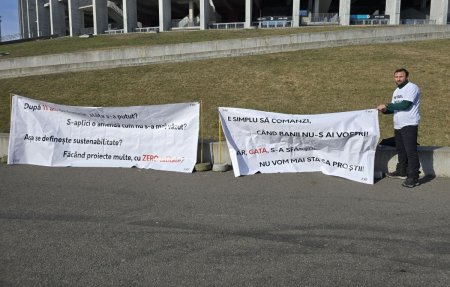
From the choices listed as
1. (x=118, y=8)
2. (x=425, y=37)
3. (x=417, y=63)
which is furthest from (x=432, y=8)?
(x=118, y=8)

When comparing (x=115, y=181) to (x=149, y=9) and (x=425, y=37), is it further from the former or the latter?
(x=149, y=9)

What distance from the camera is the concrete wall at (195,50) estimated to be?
21.2 m

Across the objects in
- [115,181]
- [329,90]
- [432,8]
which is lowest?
[115,181]

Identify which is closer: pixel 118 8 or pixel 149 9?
pixel 118 8

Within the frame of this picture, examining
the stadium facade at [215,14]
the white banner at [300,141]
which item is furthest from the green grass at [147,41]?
the white banner at [300,141]

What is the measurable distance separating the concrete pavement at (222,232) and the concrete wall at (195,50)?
603 inches

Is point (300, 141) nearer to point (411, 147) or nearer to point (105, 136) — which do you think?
point (411, 147)

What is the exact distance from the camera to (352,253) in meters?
4.12

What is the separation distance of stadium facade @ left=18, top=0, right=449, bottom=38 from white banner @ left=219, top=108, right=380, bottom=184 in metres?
42.0

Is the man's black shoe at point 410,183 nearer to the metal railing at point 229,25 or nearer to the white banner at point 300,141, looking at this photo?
the white banner at point 300,141

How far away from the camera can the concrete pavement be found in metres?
3.70

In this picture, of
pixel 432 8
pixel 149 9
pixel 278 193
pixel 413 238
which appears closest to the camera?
pixel 413 238

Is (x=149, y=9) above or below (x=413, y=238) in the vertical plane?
above

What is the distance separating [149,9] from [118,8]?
656 centimetres
